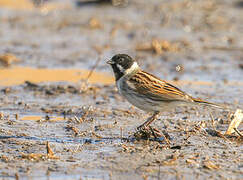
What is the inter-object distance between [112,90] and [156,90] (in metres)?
3.14

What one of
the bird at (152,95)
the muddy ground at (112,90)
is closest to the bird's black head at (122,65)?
the bird at (152,95)

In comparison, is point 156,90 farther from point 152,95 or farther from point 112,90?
point 112,90

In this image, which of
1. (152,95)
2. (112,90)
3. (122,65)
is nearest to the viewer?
(152,95)

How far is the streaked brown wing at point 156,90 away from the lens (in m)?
7.75

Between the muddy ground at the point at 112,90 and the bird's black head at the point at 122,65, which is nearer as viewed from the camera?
the muddy ground at the point at 112,90

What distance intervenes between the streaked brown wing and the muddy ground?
0.53 meters

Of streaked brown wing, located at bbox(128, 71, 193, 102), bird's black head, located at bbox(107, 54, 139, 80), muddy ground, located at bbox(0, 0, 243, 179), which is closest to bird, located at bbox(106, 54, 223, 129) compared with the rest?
streaked brown wing, located at bbox(128, 71, 193, 102)

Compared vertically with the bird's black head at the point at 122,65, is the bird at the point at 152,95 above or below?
below

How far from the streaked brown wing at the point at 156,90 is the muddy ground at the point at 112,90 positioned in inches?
20.7

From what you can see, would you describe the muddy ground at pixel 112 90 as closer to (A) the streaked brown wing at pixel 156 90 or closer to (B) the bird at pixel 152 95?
(B) the bird at pixel 152 95

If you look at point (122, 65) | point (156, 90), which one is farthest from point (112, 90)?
point (156, 90)

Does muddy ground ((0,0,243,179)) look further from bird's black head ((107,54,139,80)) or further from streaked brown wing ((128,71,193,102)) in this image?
bird's black head ((107,54,139,80))

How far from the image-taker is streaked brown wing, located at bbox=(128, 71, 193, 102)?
7.75 metres

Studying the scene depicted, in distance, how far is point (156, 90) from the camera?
781 cm
